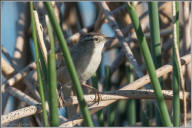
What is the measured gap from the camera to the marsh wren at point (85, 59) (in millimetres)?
2404

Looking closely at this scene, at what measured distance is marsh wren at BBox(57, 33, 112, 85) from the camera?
2.40 m

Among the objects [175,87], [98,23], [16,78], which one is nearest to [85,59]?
[175,87]

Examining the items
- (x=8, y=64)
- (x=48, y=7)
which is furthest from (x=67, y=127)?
(x=8, y=64)

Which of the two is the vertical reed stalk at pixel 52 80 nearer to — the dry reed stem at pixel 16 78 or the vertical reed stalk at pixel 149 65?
the vertical reed stalk at pixel 149 65

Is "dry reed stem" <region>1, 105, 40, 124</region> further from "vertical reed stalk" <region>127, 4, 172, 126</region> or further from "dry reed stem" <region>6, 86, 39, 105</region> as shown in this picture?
"dry reed stem" <region>6, 86, 39, 105</region>

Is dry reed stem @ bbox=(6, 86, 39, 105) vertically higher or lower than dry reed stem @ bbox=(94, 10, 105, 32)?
lower

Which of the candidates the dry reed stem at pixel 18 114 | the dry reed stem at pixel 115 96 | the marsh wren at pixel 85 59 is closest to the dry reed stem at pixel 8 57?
the marsh wren at pixel 85 59

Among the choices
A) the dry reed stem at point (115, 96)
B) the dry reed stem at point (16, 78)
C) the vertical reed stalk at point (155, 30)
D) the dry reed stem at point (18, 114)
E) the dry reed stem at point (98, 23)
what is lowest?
the dry reed stem at point (18, 114)

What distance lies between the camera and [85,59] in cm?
248

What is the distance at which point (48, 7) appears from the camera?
1306mm

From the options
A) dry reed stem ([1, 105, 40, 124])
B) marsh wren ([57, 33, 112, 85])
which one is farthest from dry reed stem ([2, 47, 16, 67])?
dry reed stem ([1, 105, 40, 124])

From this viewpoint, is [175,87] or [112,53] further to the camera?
[112,53]

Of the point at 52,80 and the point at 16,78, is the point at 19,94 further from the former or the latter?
the point at 52,80

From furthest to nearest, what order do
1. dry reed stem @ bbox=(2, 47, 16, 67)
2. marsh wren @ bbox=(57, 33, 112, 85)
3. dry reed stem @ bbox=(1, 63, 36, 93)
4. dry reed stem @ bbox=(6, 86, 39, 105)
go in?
1. dry reed stem @ bbox=(2, 47, 16, 67)
2. dry reed stem @ bbox=(1, 63, 36, 93)
3. dry reed stem @ bbox=(6, 86, 39, 105)
4. marsh wren @ bbox=(57, 33, 112, 85)
